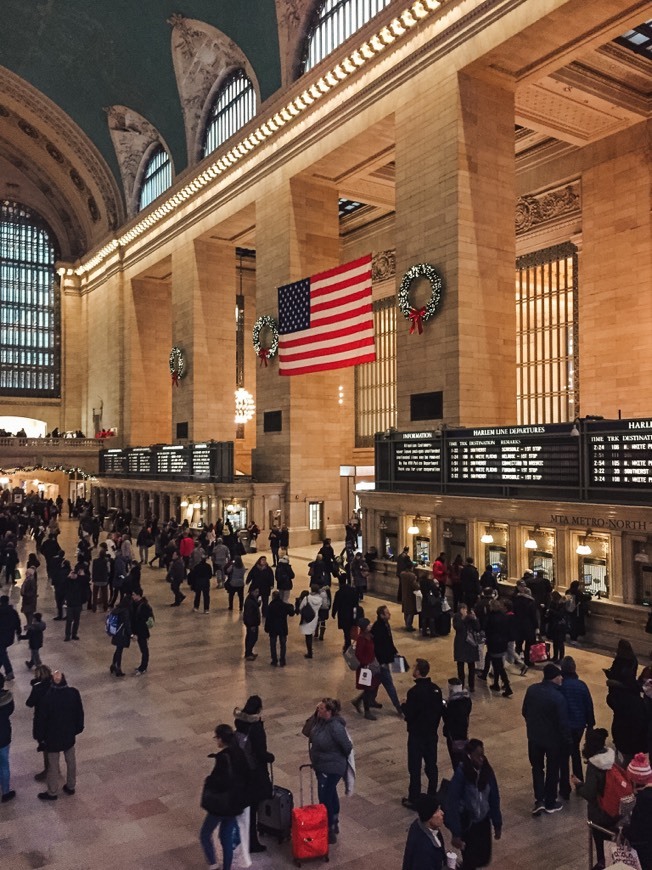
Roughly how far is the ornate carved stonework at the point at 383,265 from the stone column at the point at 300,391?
534 centimetres

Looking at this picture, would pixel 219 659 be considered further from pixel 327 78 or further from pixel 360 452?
pixel 360 452

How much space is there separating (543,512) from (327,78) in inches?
566

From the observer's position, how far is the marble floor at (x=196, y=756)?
5.30 m

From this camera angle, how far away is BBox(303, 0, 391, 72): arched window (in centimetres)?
1959

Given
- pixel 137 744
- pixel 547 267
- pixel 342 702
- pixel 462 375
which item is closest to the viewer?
pixel 137 744

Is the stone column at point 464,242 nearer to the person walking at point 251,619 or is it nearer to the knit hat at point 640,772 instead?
the person walking at point 251,619

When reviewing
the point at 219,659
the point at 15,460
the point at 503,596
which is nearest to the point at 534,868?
the point at 219,659

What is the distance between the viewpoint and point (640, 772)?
4.54 metres

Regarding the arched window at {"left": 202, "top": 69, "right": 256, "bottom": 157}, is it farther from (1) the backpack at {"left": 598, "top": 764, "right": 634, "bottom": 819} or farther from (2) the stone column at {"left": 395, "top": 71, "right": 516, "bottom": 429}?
(1) the backpack at {"left": 598, "top": 764, "right": 634, "bottom": 819}

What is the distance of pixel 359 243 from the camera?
3052 centimetres

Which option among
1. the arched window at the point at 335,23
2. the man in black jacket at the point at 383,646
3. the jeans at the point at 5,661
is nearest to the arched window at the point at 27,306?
the arched window at the point at 335,23

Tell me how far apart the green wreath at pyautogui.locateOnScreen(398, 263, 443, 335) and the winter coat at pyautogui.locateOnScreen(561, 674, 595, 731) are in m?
11.8

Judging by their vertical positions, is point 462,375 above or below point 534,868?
above

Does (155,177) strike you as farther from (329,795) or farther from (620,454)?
(329,795)
